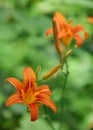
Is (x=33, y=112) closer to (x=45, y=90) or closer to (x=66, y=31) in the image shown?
(x=45, y=90)

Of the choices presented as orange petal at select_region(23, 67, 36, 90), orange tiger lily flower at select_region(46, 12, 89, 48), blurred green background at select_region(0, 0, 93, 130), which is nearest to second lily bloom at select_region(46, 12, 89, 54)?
orange tiger lily flower at select_region(46, 12, 89, 48)

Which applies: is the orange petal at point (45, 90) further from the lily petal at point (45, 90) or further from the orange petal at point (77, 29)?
the orange petal at point (77, 29)

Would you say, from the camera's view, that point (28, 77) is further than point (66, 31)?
No

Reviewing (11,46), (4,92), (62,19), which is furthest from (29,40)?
(62,19)

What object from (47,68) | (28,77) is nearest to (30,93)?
(28,77)

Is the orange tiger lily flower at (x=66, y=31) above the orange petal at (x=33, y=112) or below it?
above

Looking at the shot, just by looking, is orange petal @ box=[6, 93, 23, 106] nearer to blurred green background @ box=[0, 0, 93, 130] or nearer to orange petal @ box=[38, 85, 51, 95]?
orange petal @ box=[38, 85, 51, 95]

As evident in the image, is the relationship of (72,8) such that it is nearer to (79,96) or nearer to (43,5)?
(43,5)

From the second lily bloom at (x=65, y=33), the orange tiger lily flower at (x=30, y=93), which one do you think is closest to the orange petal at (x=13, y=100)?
the orange tiger lily flower at (x=30, y=93)
